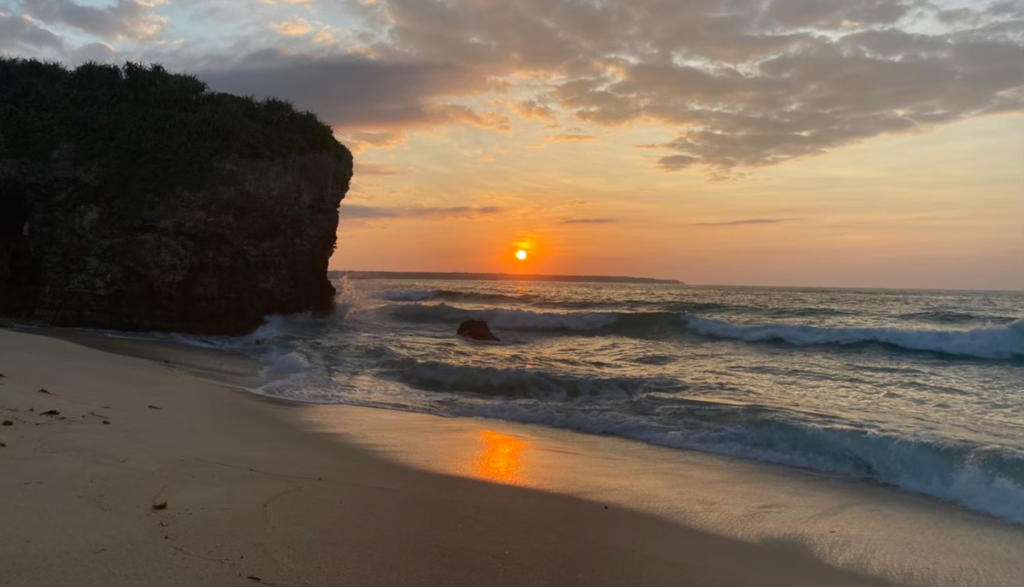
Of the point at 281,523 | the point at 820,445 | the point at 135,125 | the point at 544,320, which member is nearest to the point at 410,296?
the point at 544,320

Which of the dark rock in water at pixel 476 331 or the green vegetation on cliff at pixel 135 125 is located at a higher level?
the green vegetation on cliff at pixel 135 125

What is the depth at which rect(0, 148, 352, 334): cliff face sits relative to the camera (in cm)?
1509

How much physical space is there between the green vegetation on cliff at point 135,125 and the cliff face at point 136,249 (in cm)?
39

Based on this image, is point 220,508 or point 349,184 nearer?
point 220,508

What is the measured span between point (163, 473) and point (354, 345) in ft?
38.2

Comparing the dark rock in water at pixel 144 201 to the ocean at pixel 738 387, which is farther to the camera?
the dark rock in water at pixel 144 201

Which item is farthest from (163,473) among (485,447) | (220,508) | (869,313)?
(869,313)

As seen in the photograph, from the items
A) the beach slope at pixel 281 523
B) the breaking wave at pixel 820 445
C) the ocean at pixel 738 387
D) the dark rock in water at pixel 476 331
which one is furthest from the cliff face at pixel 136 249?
the beach slope at pixel 281 523

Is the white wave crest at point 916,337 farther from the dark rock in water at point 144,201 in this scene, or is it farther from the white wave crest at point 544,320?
the dark rock in water at point 144,201

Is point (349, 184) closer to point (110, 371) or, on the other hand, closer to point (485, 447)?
point (110, 371)

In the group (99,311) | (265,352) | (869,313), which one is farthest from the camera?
(869,313)

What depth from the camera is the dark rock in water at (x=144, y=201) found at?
15.1m

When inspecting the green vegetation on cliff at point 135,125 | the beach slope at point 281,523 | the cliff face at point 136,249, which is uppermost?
the green vegetation on cliff at point 135,125

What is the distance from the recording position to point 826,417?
807 cm
